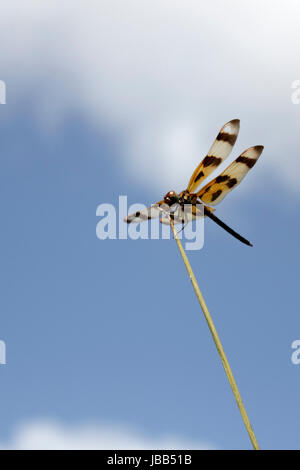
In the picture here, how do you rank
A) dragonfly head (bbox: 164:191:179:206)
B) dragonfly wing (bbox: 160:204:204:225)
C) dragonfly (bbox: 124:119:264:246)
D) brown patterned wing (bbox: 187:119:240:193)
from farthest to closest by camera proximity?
1. brown patterned wing (bbox: 187:119:240:193)
2. dragonfly (bbox: 124:119:264:246)
3. dragonfly wing (bbox: 160:204:204:225)
4. dragonfly head (bbox: 164:191:179:206)

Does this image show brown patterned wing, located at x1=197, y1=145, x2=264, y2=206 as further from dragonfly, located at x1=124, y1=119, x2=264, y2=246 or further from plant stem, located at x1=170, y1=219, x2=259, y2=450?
plant stem, located at x1=170, y1=219, x2=259, y2=450

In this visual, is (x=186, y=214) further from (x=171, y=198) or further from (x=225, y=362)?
(x=225, y=362)

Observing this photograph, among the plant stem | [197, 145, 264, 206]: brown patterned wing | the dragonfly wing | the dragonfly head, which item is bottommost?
the plant stem

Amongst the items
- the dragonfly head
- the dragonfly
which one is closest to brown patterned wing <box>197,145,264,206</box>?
the dragonfly

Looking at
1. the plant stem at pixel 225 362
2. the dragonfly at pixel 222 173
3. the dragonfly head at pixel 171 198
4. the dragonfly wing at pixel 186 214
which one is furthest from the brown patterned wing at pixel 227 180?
the plant stem at pixel 225 362

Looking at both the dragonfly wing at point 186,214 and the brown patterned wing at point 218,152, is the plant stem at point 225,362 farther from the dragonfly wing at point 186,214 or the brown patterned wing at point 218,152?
the brown patterned wing at point 218,152

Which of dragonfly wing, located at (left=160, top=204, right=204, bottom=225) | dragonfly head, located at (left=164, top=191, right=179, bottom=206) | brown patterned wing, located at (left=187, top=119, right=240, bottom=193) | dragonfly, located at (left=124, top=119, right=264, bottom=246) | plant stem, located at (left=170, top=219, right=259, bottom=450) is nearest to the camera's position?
plant stem, located at (left=170, top=219, right=259, bottom=450)
